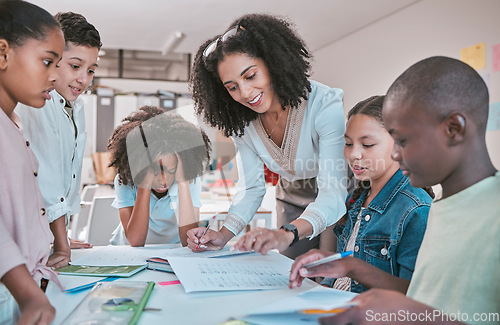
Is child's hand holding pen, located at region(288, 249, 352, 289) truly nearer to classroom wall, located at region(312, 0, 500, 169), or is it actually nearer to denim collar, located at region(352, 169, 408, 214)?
denim collar, located at region(352, 169, 408, 214)

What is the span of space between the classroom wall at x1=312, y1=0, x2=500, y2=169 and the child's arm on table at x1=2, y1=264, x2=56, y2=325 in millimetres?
2525

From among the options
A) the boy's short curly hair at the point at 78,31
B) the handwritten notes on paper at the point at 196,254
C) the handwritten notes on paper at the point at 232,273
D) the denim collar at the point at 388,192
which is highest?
the boy's short curly hair at the point at 78,31

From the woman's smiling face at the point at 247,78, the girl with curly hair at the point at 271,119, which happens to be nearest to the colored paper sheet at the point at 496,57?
the girl with curly hair at the point at 271,119

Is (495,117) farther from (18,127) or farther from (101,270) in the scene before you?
(18,127)

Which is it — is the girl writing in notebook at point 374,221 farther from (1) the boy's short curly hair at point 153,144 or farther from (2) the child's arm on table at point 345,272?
(1) the boy's short curly hair at point 153,144

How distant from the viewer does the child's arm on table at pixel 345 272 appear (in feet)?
2.73

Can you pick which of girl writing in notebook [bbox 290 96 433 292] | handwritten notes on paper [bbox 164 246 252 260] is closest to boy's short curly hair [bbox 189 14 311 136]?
girl writing in notebook [bbox 290 96 433 292]

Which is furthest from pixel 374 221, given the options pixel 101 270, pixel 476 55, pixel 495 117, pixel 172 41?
pixel 172 41

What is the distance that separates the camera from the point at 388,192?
1156mm

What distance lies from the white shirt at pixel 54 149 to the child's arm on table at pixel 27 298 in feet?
1.75

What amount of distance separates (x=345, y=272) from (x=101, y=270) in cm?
57

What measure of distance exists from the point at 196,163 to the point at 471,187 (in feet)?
4.25

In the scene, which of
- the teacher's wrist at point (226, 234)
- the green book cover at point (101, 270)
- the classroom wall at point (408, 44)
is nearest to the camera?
the green book cover at point (101, 270)

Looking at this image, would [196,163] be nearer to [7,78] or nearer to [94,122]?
[7,78]
